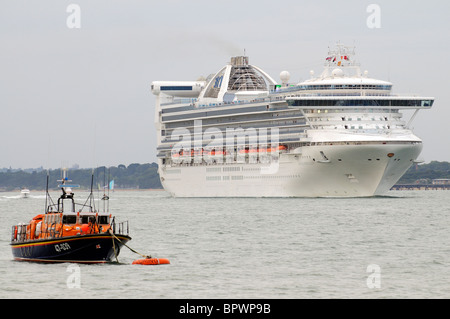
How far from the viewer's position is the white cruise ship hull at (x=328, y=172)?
4259 inches

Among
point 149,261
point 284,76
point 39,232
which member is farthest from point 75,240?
point 284,76

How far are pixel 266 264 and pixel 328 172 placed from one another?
66.7 m

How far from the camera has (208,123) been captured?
139 metres

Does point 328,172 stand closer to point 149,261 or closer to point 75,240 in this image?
point 149,261

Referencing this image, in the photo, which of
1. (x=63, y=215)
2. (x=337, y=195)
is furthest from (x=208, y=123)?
(x=63, y=215)

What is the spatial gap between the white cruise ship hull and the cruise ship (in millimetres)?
125

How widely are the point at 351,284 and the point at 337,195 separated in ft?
247

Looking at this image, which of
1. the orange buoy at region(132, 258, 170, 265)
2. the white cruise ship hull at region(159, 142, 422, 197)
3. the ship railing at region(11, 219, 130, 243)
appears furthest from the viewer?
the white cruise ship hull at region(159, 142, 422, 197)

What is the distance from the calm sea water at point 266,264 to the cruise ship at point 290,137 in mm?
31724

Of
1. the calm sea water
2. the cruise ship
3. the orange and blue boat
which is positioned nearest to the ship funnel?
the cruise ship

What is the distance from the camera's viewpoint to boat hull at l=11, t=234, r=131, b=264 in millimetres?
43188

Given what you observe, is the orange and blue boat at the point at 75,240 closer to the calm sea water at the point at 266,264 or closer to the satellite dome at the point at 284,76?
the calm sea water at the point at 266,264

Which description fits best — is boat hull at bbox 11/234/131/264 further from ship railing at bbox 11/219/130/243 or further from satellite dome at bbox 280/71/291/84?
satellite dome at bbox 280/71/291/84

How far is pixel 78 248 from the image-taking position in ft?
142
